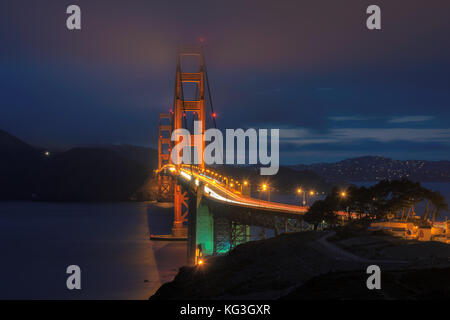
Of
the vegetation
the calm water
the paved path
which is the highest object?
the vegetation

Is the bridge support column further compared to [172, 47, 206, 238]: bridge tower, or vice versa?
[172, 47, 206, 238]: bridge tower

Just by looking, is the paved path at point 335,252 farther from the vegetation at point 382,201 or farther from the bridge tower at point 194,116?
the bridge tower at point 194,116

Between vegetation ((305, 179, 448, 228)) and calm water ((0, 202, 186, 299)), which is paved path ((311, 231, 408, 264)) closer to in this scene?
vegetation ((305, 179, 448, 228))

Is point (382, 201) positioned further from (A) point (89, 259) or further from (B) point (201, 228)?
(A) point (89, 259)

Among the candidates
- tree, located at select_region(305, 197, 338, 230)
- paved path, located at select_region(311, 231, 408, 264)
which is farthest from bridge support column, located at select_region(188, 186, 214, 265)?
paved path, located at select_region(311, 231, 408, 264)

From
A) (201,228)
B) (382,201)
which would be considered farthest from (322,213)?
(201,228)

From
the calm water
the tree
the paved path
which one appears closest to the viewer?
the paved path
